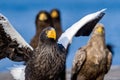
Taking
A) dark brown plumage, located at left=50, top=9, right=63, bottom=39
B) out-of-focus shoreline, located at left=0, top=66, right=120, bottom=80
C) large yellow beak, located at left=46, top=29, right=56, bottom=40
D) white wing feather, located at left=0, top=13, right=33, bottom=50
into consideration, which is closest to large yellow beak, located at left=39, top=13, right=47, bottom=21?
dark brown plumage, located at left=50, top=9, right=63, bottom=39

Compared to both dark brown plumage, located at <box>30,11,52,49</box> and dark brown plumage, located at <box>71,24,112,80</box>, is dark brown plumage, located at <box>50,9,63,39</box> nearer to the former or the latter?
dark brown plumage, located at <box>30,11,52,49</box>

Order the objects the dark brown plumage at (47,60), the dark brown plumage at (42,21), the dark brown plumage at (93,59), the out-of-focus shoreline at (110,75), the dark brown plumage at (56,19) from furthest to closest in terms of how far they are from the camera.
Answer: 1. the dark brown plumage at (56,19)
2. the dark brown plumage at (42,21)
3. the out-of-focus shoreline at (110,75)
4. the dark brown plumage at (93,59)
5. the dark brown plumage at (47,60)

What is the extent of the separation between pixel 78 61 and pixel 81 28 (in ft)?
2.90

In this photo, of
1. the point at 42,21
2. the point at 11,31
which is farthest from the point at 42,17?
the point at 11,31

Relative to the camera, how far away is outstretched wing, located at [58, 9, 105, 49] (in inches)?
369

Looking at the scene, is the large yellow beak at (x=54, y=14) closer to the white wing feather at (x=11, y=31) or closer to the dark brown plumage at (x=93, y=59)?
the dark brown plumage at (x=93, y=59)

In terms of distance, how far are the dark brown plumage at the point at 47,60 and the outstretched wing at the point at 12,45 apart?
18.3 inches

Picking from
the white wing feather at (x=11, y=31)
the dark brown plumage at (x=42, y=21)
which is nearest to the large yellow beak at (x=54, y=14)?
the dark brown plumage at (x=42, y=21)

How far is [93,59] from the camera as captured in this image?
348 inches

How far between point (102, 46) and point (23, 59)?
97 cm

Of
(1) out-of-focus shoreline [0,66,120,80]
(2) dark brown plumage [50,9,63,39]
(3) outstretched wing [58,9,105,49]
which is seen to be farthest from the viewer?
(2) dark brown plumage [50,9,63,39]

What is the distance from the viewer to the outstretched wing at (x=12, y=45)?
28.7 feet

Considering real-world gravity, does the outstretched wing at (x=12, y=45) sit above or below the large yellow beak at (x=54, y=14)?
above

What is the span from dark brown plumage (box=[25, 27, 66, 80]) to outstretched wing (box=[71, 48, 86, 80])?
47cm
